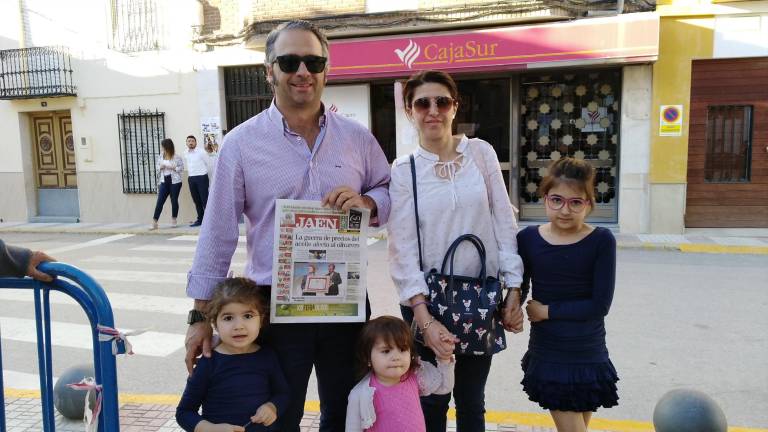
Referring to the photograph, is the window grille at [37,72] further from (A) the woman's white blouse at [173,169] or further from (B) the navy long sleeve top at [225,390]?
(B) the navy long sleeve top at [225,390]

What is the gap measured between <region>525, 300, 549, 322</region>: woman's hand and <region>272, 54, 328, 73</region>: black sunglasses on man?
52.8 inches

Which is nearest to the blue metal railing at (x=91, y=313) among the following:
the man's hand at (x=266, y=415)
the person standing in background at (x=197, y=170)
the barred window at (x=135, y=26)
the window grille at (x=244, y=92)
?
the man's hand at (x=266, y=415)

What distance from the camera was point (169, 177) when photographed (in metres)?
12.4

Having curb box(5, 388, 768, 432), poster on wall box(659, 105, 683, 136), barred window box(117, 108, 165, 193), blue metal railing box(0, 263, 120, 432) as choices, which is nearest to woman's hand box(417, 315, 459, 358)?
blue metal railing box(0, 263, 120, 432)

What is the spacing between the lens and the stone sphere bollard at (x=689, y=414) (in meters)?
3.07

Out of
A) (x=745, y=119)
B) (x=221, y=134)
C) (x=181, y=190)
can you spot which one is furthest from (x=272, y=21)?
(x=745, y=119)

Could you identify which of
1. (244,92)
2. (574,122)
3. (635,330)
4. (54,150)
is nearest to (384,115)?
(244,92)

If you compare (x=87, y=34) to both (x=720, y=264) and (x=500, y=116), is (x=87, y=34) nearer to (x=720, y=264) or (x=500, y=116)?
(x=500, y=116)

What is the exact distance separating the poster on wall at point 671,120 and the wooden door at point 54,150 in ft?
41.6

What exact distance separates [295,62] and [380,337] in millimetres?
1113

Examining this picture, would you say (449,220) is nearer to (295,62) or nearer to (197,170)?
(295,62)

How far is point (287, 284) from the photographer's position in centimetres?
230

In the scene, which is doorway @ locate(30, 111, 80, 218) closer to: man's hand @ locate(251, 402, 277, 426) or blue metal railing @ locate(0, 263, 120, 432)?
blue metal railing @ locate(0, 263, 120, 432)

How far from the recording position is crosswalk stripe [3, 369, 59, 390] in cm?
440
